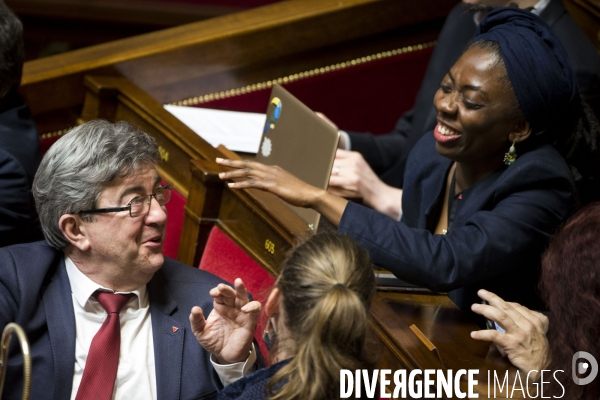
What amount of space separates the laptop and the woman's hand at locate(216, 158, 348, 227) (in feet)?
0.46

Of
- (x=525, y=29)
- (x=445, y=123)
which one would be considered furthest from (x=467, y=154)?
(x=525, y=29)

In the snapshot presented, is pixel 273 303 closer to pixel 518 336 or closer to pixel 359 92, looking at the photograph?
pixel 518 336

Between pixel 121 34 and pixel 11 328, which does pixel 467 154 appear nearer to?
pixel 11 328

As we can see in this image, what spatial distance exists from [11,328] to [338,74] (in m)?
2.37

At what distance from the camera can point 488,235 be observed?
201cm

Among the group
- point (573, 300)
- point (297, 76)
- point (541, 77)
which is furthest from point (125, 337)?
point (297, 76)

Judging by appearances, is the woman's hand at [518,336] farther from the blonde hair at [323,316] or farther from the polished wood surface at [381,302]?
the blonde hair at [323,316]

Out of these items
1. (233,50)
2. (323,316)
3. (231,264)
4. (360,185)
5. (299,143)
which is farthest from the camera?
(233,50)

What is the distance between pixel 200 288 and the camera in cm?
206

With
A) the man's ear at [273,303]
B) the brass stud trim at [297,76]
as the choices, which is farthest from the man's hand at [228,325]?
the brass stud trim at [297,76]

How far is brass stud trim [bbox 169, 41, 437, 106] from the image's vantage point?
3414 mm

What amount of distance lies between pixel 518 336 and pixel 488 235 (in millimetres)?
274

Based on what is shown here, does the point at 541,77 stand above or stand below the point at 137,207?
above

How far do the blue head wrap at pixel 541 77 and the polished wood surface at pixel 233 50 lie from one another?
136 cm
